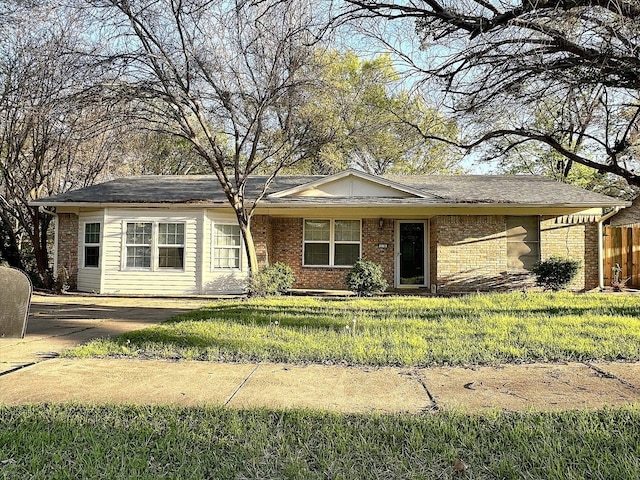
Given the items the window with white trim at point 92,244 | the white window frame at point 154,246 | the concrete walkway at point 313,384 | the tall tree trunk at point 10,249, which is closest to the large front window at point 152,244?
the white window frame at point 154,246

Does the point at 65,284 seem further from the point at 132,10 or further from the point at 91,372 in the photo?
the point at 91,372

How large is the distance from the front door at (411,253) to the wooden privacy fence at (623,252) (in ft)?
19.4

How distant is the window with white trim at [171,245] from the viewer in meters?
13.9

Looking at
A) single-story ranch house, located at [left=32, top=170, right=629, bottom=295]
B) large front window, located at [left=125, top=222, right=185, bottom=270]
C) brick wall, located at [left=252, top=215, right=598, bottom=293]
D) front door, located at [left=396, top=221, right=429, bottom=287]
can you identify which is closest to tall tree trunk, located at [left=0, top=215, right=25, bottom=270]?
single-story ranch house, located at [left=32, top=170, right=629, bottom=295]

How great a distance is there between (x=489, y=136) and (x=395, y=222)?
17.7ft

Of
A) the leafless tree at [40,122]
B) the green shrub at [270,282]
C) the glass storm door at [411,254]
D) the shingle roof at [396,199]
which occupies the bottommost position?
the green shrub at [270,282]

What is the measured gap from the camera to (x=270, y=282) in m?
12.6

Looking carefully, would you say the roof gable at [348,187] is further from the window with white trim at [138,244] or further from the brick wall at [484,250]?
the window with white trim at [138,244]

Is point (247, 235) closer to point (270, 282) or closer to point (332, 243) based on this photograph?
point (270, 282)

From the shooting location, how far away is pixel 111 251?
547 inches

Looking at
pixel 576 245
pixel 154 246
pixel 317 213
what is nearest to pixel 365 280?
pixel 317 213

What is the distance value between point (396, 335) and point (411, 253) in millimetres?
9289

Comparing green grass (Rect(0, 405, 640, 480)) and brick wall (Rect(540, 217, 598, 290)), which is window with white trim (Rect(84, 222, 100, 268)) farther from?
brick wall (Rect(540, 217, 598, 290))

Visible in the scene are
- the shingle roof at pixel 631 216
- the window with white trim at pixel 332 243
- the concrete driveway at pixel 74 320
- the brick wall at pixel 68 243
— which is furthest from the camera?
the window with white trim at pixel 332 243
